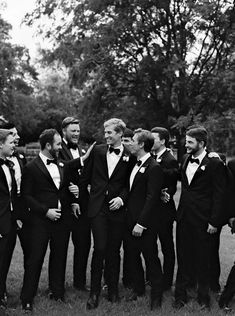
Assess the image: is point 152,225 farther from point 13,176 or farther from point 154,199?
point 13,176

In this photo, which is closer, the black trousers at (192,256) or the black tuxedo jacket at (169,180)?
the black trousers at (192,256)

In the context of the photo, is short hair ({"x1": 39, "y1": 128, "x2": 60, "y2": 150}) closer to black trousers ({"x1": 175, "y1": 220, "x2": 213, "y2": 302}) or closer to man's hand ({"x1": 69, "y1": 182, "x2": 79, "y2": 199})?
man's hand ({"x1": 69, "y1": 182, "x2": 79, "y2": 199})

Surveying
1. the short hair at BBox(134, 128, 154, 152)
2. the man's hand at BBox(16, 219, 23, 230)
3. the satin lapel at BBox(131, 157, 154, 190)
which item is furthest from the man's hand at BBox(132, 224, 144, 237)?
the man's hand at BBox(16, 219, 23, 230)

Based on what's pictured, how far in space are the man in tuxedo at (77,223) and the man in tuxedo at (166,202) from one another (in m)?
1.11

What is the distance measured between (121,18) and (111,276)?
1836 centimetres

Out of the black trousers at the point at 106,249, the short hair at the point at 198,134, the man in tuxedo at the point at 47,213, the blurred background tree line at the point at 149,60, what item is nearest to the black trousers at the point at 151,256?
the black trousers at the point at 106,249

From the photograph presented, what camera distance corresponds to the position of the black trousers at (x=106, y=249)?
655cm

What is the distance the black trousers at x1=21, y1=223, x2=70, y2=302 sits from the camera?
6453 mm

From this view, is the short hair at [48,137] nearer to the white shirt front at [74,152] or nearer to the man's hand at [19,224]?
the white shirt front at [74,152]

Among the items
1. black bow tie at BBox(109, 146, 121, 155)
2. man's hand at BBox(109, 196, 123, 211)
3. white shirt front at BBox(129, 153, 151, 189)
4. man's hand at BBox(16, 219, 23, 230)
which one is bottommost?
man's hand at BBox(16, 219, 23, 230)

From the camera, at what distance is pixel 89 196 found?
22.8ft

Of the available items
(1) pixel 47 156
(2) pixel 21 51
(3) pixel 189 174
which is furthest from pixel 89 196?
(2) pixel 21 51

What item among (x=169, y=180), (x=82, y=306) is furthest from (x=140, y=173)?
(x=82, y=306)

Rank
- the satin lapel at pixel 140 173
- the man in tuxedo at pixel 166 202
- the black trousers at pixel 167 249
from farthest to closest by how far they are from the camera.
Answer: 1. the black trousers at pixel 167 249
2. the man in tuxedo at pixel 166 202
3. the satin lapel at pixel 140 173
